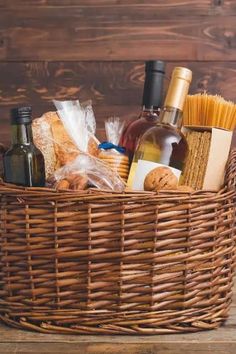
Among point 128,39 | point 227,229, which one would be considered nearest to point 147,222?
point 227,229

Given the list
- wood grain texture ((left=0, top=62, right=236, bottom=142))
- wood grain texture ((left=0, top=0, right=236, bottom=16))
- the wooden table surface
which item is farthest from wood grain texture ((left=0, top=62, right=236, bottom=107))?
the wooden table surface

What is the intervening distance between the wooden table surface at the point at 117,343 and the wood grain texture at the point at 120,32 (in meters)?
0.77

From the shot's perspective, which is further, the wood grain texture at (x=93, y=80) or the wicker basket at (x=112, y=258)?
the wood grain texture at (x=93, y=80)

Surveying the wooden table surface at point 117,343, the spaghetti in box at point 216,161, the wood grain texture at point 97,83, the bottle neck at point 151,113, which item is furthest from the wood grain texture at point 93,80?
the wooden table surface at point 117,343

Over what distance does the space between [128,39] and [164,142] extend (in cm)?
57

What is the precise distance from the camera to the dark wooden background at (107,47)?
146 centimetres

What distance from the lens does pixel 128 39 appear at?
57.7 inches

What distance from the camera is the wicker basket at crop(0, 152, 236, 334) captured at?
0.87 metres

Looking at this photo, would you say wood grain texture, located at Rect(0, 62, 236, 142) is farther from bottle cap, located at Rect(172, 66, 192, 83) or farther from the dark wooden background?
bottle cap, located at Rect(172, 66, 192, 83)

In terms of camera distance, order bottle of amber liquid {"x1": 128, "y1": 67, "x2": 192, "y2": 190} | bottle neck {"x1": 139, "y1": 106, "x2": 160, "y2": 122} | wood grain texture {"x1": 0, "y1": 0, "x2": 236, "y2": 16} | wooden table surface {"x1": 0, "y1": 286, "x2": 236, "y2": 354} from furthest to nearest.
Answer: wood grain texture {"x1": 0, "y1": 0, "x2": 236, "y2": 16} → bottle neck {"x1": 139, "y1": 106, "x2": 160, "y2": 122} → bottle of amber liquid {"x1": 128, "y1": 67, "x2": 192, "y2": 190} → wooden table surface {"x1": 0, "y1": 286, "x2": 236, "y2": 354}

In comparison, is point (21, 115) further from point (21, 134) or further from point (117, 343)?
point (117, 343)

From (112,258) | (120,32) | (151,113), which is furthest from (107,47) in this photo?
(112,258)

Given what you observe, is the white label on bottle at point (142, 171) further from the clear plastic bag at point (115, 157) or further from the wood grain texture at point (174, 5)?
the wood grain texture at point (174, 5)

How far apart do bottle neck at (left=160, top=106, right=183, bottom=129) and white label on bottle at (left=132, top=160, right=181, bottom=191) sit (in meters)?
0.09
